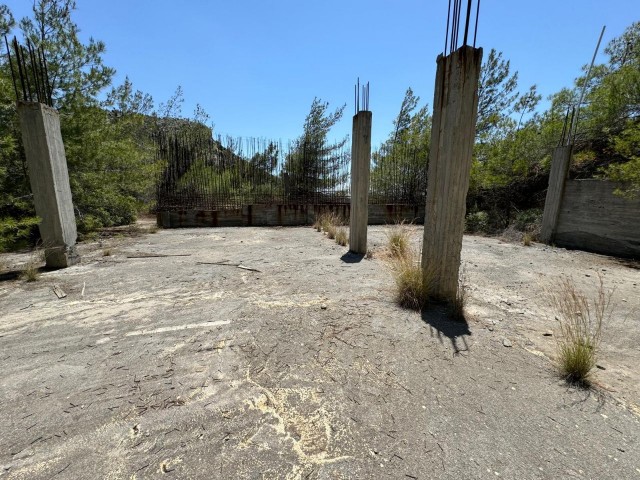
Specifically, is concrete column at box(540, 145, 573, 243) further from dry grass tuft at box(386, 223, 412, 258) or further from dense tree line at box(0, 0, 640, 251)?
dry grass tuft at box(386, 223, 412, 258)

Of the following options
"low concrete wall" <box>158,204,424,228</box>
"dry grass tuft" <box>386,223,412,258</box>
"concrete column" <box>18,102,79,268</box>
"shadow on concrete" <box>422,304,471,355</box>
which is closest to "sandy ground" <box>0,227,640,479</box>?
"shadow on concrete" <box>422,304,471,355</box>

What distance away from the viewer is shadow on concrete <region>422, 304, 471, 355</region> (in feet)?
8.29

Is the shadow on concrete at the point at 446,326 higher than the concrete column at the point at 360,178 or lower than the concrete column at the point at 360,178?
lower

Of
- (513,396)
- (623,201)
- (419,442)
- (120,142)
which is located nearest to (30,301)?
(419,442)

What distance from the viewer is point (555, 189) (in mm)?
7512

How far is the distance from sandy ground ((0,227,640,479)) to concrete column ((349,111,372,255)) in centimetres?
222

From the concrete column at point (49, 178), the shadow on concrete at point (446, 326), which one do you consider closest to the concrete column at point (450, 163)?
the shadow on concrete at point (446, 326)

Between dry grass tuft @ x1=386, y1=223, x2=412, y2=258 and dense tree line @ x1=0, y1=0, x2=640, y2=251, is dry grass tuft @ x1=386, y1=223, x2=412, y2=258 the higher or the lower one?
the lower one

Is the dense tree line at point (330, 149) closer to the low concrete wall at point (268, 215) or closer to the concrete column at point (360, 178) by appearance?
the low concrete wall at point (268, 215)

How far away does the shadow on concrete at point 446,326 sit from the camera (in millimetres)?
2525

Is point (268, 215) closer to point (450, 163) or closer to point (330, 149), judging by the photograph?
point (330, 149)

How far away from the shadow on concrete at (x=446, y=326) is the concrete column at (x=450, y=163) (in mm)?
244

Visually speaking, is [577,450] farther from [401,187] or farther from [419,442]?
[401,187]

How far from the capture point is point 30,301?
3.40 meters
